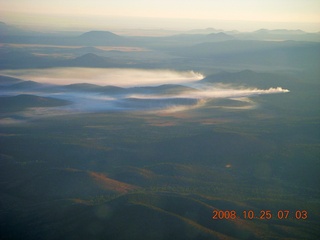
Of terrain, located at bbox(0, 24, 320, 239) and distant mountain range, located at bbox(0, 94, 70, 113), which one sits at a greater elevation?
distant mountain range, located at bbox(0, 94, 70, 113)

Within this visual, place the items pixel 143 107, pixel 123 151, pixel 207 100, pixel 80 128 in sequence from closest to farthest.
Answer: pixel 123 151 → pixel 80 128 → pixel 143 107 → pixel 207 100

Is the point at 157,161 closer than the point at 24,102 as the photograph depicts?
Yes

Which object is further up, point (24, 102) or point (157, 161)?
point (24, 102)

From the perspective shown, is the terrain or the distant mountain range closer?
the terrain

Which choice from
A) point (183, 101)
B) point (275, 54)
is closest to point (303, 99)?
point (183, 101)

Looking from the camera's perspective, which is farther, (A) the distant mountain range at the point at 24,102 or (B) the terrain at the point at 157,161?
(A) the distant mountain range at the point at 24,102

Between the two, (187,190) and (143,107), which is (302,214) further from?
(143,107)

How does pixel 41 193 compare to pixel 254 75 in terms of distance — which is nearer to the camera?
pixel 41 193

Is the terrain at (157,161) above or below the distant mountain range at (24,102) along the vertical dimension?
below
